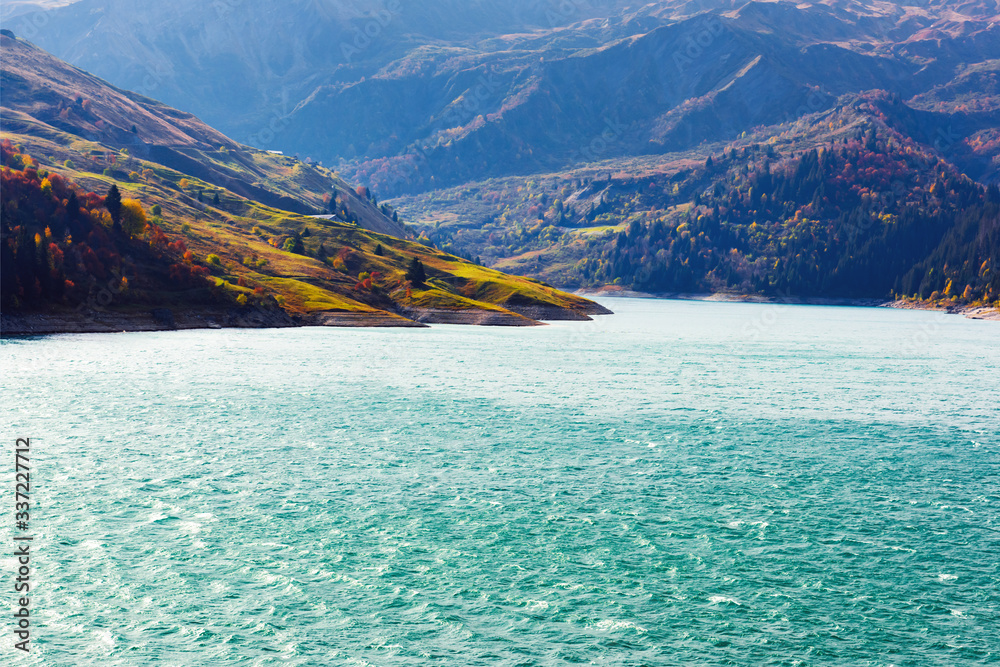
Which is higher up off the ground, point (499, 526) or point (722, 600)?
point (499, 526)

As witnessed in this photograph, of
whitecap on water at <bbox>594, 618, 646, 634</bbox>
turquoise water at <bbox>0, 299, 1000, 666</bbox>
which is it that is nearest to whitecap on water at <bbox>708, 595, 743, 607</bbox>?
turquoise water at <bbox>0, 299, 1000, 666</bbox>

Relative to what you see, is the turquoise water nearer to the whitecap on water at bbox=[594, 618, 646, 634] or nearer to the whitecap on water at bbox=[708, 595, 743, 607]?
the whitecap on water at bbox=[594, 618, 646, 634]

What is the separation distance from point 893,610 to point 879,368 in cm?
12369

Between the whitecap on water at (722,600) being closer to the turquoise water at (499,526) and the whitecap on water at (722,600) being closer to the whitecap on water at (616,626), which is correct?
the turquoise water at (499,526)

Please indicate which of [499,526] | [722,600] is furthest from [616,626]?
[499,526]

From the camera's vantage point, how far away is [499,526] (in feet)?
163

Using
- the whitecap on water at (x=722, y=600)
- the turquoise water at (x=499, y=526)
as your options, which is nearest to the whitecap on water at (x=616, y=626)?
the turquoise water at (x=499, y=526)

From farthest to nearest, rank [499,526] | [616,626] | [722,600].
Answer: [499,526] → [722,600] → [616,626]

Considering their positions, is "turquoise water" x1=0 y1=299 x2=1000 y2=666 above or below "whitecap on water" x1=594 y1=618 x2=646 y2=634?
above

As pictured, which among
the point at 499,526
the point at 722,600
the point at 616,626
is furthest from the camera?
the point at 499,526

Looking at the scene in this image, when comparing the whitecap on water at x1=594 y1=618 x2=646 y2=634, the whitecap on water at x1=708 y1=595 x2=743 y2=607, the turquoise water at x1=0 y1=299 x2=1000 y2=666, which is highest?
the turquoise water at x1=0 y1=299 x2=1000 y2=666

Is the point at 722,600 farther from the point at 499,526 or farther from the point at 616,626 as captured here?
the point at 499,526

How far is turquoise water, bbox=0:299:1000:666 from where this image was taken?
34625 mm

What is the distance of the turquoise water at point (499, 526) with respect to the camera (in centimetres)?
3462
